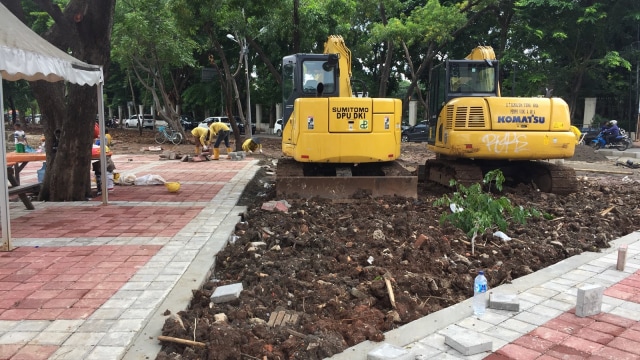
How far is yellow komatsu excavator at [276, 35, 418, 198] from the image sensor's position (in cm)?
807

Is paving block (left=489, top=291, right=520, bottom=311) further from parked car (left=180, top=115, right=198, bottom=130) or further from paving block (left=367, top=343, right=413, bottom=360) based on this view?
parked car (left=180, top=115, right=198, bottom=130)

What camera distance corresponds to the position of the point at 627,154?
1897 cm

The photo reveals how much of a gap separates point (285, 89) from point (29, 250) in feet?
16.9

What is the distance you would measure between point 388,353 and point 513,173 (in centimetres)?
827

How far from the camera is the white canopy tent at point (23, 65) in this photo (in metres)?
5.22

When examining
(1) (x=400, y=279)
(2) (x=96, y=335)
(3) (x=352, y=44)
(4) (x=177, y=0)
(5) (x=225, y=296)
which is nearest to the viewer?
(2) (x=96, y=335)

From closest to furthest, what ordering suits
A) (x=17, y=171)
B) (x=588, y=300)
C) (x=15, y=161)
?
(x=588, y=300)
(x=15, y=161)
(x=17, y=171)

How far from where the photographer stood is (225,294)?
3.96m

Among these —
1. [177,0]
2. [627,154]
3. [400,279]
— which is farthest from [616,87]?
[400,279]

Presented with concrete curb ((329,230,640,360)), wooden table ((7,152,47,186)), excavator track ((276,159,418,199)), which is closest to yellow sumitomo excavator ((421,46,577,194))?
excavator track ((276,159,418,199))

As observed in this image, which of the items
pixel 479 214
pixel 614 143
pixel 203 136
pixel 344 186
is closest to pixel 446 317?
pixel 479 214

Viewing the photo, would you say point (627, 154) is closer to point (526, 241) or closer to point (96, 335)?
point (526, 241)

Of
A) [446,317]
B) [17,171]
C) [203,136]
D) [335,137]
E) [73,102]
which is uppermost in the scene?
[73,102]

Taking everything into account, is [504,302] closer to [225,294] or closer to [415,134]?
[225,294]
